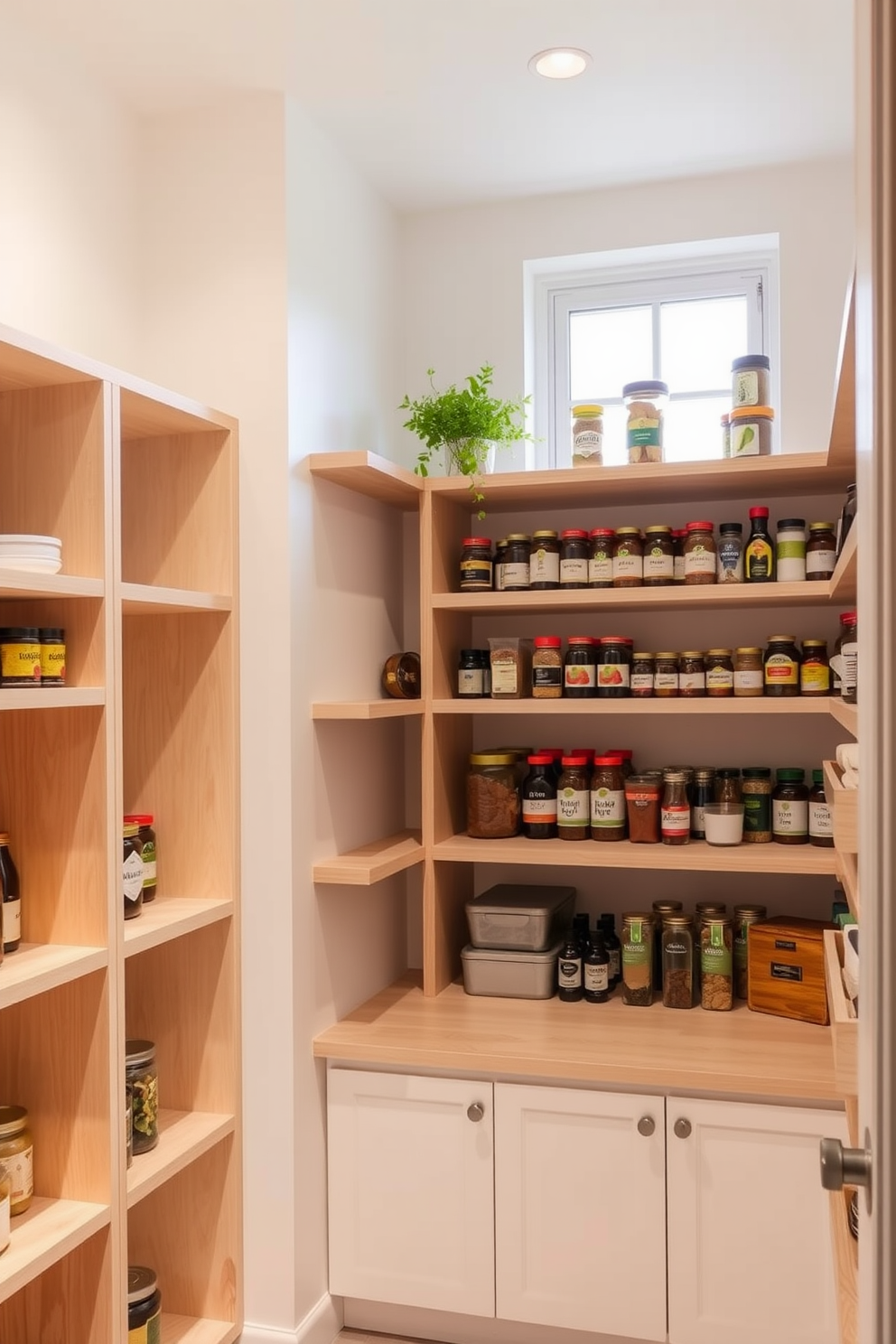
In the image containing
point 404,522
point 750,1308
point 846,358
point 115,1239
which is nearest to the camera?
point 846,358

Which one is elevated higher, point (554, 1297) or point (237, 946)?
point (237, 946)

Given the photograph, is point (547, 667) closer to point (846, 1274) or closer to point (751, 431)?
point (751, 431)

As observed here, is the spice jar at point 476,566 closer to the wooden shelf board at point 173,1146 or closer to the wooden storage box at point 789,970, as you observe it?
the wooden storage box at point 789,970

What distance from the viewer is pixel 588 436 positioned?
268cm

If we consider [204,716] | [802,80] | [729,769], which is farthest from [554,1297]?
[802,80]

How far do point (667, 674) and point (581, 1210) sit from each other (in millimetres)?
1151

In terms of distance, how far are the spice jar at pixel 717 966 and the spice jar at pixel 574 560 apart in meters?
0.83

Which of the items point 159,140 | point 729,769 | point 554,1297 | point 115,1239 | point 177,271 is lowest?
point 554,1297

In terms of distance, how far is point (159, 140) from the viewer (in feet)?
8.00

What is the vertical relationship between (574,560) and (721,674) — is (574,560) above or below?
above

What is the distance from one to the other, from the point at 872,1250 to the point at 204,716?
1.73 metres

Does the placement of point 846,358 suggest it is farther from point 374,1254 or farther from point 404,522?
point 374,1254

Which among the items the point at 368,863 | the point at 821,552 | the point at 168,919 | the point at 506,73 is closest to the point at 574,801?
the point at 368,863

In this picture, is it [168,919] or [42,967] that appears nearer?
[42,967]
